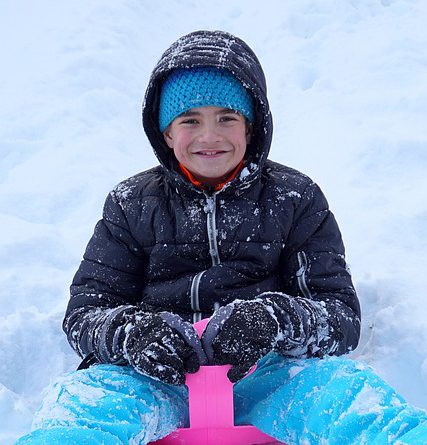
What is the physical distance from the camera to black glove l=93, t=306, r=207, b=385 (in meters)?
1.56

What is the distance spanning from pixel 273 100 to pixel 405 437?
340 centimetres

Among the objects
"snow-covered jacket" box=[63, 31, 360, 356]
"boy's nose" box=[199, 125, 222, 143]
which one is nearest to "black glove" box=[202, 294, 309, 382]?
"snow-covered jacket" box=[63, 31, 360, 356]

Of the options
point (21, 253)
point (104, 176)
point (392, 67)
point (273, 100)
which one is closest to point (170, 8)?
point (273, 100)

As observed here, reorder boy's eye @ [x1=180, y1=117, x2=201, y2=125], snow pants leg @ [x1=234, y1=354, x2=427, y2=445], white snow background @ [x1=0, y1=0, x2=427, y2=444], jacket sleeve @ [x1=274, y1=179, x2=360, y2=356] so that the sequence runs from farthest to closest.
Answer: white snow background @ [x1=0, y1=0, x2=427, y2=444] → boy's eye @ [x1=180, y1=117, x2=201, y2=125] → jacket sleeve @ [x1=274, y1=179, x2=360, y2=356] → snow pants leg @ [x1=234, y1=354, x2=427, y2=445]

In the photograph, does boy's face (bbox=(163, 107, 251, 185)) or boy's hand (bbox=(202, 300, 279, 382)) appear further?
boy's face (bbox=(163, 107, 251, 185))

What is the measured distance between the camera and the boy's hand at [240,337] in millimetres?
1575

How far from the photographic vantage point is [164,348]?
5.13ft

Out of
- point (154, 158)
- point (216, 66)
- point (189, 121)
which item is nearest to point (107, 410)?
point (189, 121)

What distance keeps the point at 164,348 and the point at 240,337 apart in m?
0.19

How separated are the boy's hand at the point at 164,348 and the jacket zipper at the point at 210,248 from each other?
0.25 meters

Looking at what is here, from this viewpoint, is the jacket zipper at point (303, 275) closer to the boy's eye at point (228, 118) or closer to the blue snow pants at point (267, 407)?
the blue snow pants at point (267, 407)

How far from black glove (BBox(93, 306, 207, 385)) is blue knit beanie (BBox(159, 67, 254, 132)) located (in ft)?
1.95

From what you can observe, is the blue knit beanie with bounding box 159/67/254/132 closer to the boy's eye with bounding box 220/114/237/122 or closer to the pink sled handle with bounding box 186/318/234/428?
the boy's eye with bounding box 220/114/237/122

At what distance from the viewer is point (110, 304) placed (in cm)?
193
